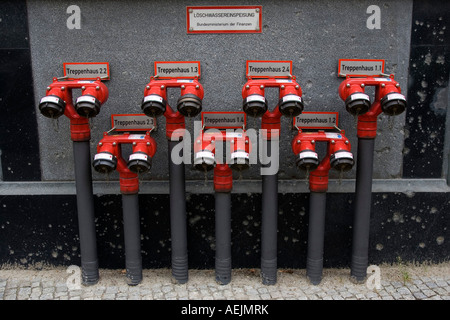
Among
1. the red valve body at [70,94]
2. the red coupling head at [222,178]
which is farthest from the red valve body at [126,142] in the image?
the red coupling head at [222,178]

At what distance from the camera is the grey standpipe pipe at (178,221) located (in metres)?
3.70

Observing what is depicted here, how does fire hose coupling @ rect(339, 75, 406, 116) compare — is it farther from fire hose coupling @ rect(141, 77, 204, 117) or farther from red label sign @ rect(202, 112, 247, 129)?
fire hose coupling @ rect(141, 77, 204, 117)

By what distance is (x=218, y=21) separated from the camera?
3809 mm

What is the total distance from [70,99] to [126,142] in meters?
0.51

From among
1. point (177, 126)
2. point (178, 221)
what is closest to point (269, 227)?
point (178, 221)

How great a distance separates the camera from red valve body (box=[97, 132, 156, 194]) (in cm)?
358

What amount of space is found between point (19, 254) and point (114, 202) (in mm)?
941

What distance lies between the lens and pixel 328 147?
143 inches

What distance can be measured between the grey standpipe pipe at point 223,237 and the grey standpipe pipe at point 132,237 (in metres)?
0.61

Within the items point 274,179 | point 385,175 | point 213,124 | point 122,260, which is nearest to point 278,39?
point 213,124

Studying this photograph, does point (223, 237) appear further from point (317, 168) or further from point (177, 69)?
point (177, 69)

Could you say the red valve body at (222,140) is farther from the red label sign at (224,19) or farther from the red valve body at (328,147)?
the red label sign at (224,19)

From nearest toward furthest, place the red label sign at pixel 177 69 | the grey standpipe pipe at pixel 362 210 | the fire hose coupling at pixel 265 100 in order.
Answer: the fire hose coupling at pixel 265 100, the grey standpipe pipe at pixel 362 210, the red label sign at pixel 177 69

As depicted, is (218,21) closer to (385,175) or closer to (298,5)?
(298,5)
